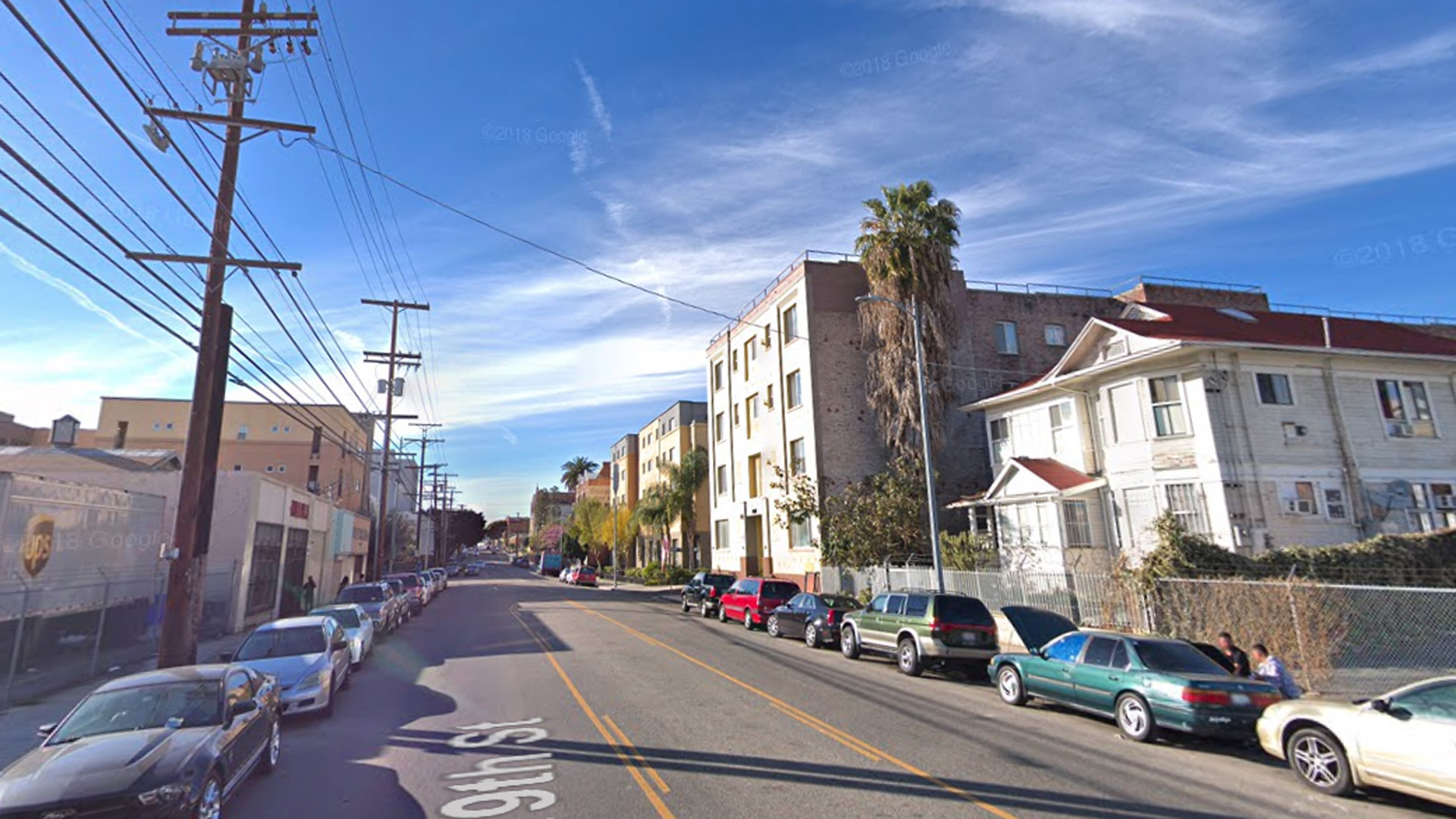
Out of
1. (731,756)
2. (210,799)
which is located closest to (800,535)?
(731,756)

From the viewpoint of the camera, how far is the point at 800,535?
110 feet

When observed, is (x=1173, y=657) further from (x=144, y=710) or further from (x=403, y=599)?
(x=403, y=599)

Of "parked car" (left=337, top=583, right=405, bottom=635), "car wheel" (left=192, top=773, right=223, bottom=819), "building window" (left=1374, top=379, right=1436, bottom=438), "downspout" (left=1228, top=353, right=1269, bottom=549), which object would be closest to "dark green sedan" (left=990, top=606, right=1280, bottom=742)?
"car wheel" (left=192, top=773, right=223, bottom=819)

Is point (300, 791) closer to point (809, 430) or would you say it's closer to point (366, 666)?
point (366, 666)

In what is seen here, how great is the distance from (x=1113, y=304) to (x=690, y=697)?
3339 centimetres

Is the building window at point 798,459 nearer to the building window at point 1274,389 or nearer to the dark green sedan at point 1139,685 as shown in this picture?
the building window at point 1274,389

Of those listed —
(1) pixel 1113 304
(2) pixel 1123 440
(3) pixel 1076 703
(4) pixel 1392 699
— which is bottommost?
(3) pixel 1076 703

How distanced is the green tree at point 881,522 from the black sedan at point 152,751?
22.7 metres

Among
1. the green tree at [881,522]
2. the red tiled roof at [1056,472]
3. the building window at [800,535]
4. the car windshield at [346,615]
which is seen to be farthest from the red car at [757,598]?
the car windshield at [346,615]

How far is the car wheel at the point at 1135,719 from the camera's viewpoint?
9602mm

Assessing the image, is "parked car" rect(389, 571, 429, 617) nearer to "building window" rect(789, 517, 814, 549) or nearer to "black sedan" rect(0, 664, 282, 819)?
"building window" rect(789, 517, 814, 549)

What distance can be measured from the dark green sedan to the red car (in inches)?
485

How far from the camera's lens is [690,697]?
1205 cm

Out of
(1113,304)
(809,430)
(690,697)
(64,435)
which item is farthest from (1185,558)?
(64,435)
